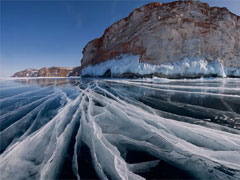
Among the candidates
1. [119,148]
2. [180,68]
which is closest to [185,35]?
[180,68]

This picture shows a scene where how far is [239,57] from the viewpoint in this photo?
1326 centimetres

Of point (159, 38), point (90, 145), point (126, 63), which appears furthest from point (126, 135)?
point (159, 38)

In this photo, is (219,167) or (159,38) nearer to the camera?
(219,167)

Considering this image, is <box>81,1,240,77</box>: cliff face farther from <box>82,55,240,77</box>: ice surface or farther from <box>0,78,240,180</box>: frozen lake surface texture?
<box>0,78,240,180</box>: frozen lake surface texture

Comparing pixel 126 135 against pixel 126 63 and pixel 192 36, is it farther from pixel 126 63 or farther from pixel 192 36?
pixel 192 36

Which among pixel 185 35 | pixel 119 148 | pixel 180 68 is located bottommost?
pixel 119 148

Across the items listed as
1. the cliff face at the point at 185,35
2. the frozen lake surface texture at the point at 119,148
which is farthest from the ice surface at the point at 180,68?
the frozen lake surface texture at the point at 119,148

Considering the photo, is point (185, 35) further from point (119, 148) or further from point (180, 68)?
point (119, 148)

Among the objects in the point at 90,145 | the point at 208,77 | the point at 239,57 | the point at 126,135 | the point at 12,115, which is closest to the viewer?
the point at 90,145

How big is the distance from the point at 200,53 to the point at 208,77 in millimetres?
3007

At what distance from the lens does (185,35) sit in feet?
39.4

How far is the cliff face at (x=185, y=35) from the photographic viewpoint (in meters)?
11.7

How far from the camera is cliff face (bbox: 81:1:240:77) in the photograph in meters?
11.7

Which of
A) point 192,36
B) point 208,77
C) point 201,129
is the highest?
point 192,36
